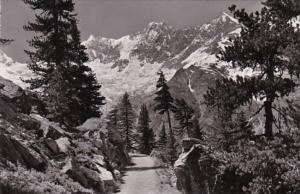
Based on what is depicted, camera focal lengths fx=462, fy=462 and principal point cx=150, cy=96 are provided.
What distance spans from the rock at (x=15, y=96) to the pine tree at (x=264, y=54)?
1449 centimetres

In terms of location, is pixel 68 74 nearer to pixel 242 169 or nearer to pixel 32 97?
pixel 32 97

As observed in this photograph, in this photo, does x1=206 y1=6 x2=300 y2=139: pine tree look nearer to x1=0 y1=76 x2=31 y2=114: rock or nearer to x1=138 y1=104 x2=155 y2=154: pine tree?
x1=0 y1=76 x2=31 y2=114: rock

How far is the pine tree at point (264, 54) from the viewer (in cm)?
2050

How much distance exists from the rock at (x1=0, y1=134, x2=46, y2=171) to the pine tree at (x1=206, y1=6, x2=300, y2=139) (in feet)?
29.7

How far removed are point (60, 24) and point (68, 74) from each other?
14.0 ft

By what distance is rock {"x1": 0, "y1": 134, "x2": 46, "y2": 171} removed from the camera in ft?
64.3

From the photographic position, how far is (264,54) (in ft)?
71.6

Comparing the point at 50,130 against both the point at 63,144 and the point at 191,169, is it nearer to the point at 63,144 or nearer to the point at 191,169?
the point at 63,144

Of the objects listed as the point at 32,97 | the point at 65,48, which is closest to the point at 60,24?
the point at 65,48

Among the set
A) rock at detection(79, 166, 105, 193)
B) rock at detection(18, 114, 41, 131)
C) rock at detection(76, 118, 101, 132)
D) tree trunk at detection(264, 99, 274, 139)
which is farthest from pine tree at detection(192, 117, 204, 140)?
tree trunk at detection(264, 99, 274, 139)

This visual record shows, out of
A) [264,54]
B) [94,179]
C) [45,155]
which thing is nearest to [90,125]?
[94,179]

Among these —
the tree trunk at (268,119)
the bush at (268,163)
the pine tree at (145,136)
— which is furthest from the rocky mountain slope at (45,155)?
the pine tree at (145,136)

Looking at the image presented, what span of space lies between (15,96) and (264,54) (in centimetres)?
1714

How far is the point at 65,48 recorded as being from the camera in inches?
1549
